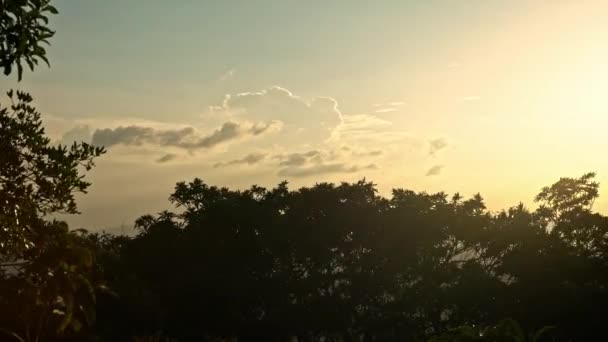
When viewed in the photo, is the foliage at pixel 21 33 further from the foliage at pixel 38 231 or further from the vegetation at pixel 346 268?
the vegetation at pixel 346 268

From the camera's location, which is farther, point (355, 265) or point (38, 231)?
point (355, 265)

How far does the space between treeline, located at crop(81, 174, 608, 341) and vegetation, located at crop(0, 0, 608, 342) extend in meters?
0.09

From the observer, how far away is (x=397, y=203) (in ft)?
134

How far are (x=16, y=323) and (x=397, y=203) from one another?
29.0 metres

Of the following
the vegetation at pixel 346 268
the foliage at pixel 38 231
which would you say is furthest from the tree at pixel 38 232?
the vegetation at pixel 346 268

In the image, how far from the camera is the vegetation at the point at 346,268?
3309 cm

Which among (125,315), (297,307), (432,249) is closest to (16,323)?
(125,315)

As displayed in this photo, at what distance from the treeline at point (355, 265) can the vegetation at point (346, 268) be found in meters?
0.09

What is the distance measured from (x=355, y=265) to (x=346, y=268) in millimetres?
695

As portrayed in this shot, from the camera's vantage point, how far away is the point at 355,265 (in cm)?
3988

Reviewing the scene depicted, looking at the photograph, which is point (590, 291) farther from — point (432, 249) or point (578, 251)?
point (432, 249)

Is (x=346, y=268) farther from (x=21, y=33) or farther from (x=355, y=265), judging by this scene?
(x=21, y=33)

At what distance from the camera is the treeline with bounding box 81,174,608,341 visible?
34.6 meters

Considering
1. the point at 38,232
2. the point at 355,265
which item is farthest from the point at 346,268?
the point at 38,232
